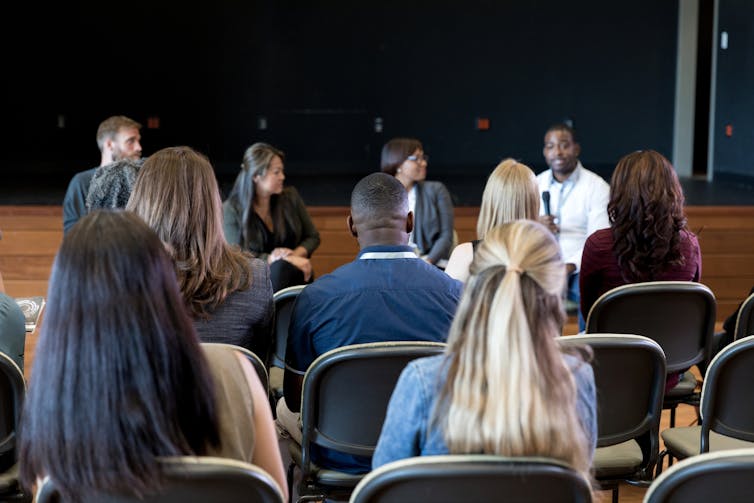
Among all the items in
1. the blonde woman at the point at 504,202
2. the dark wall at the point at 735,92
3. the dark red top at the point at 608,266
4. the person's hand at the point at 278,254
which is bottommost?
the person's hand at the point at 278,254

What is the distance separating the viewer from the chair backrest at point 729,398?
2445mm

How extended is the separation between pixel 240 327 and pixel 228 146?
857 cm

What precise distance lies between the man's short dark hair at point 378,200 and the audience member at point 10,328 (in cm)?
98

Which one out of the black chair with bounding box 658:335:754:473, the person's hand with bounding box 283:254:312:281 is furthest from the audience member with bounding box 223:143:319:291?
the black chair with bounding box 658:335:754:473

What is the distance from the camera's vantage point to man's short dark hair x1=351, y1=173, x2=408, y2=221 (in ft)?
8.89

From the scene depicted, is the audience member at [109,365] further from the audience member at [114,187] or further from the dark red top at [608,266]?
the audience member at [114,187]

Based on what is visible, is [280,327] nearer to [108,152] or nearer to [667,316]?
[667,316]

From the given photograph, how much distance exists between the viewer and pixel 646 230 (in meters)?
3.30

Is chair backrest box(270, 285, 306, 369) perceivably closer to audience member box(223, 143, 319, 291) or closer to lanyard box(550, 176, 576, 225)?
audience member box(223, 143, 319, 291)

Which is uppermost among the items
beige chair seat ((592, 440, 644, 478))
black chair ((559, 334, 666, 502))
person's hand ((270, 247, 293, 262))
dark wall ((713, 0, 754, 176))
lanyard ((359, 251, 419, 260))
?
dark wall ((713, 0, 754, 176))

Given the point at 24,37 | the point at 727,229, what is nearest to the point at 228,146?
the point at 24,37

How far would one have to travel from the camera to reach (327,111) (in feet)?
36.0

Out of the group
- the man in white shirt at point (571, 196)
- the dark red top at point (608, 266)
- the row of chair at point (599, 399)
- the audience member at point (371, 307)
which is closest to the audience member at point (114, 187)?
the audience member at point (371, 307)

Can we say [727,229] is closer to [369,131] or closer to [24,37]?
[369,131]
